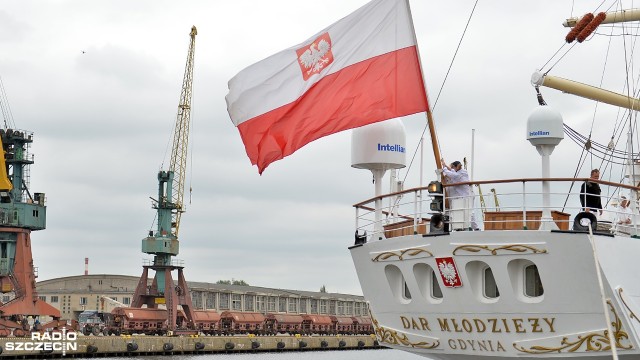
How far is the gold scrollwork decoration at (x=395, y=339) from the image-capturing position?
81.6ft

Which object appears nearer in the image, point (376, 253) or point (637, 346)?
point (637, 346)

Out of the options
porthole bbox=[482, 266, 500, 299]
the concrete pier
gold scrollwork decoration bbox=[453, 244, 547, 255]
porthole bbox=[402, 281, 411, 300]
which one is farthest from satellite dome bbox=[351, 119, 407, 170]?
the concrete pier

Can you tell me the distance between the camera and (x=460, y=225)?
23.8 m

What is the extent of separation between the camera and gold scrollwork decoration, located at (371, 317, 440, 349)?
24.9 meters

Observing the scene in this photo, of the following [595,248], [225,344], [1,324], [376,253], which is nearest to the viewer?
[595,248]

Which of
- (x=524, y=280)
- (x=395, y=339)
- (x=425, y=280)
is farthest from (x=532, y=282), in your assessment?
(x=395, y=339)

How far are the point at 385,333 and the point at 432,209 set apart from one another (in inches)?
163

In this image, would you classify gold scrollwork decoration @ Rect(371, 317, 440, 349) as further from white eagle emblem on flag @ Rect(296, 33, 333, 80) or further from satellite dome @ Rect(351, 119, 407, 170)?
white eagle emblem on flag @ Rect(296, 33, 333, 80)

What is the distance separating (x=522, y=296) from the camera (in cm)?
2262

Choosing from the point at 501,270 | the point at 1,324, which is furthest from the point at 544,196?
the point at 1,324

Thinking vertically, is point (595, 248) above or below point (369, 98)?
below

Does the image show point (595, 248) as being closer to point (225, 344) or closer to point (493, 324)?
point (493, 324)

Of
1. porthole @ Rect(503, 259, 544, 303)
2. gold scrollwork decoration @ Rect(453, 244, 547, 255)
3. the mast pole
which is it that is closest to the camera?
gold scrollwork decoration @ Rect(453, 244, 547, 255)

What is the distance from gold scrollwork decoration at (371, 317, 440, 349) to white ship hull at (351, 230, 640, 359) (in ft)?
0.21
